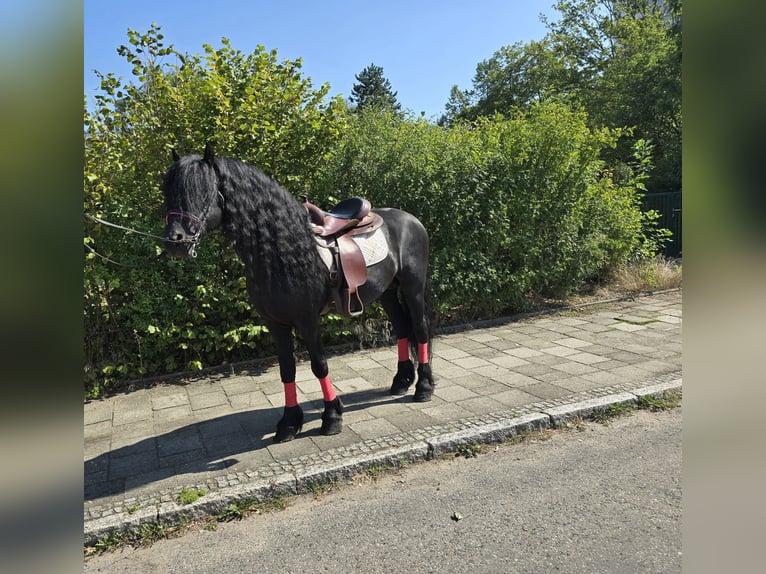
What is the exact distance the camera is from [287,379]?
3.88m

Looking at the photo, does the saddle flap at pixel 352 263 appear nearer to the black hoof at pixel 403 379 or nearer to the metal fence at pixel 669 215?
the black hoof at pixel 403 379

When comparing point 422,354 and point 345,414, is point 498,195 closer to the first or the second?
point 422,354

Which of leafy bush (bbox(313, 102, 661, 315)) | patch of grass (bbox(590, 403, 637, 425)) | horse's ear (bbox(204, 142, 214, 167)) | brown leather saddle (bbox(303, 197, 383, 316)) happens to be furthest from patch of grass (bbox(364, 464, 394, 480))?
leafy bush (bbox(313, 102, 661, 315))

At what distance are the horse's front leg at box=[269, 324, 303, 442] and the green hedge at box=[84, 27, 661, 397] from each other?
0.79 metres

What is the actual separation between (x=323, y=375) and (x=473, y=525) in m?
1.64

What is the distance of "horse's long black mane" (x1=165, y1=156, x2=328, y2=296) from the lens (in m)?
3.08

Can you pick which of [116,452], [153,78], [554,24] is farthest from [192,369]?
[554,24]

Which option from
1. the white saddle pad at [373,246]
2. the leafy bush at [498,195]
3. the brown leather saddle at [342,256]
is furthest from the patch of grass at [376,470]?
the leafy bush at [498,195]

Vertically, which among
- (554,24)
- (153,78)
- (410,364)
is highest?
(554,24)

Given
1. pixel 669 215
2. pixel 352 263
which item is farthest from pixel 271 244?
pixel 669 215

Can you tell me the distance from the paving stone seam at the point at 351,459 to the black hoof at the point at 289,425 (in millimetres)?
356
